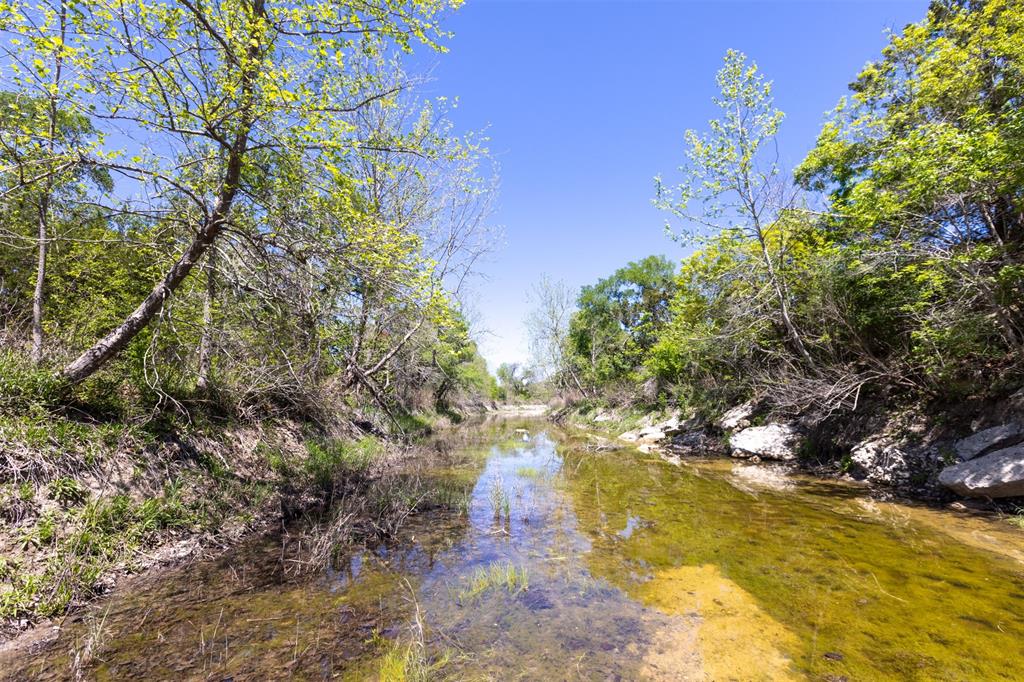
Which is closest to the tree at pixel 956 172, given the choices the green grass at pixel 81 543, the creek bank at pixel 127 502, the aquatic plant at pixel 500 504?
the aquatic plant at pixel 500 504

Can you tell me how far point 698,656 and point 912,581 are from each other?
3639mm

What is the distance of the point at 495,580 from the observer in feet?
17.9

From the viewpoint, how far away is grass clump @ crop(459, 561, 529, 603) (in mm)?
5145

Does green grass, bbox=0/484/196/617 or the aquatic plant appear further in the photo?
the aquatic plant

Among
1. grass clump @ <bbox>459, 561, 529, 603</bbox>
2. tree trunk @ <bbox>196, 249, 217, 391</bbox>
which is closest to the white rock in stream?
grass clump @ <bbox>459, 561, 529, 603</bbox>

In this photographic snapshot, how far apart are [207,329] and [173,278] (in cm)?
94

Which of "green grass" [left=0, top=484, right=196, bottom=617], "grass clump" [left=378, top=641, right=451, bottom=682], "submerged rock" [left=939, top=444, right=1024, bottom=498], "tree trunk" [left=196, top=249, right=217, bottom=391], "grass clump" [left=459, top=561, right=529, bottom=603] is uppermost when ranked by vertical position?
"tree trunk" [left=196, top=249, right=217, bottom=391]

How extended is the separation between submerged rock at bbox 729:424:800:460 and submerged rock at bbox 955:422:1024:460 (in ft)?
16.6

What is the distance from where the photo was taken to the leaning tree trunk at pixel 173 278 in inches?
247

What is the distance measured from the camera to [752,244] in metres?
16.6

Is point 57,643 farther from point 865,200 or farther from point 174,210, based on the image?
point 865,200

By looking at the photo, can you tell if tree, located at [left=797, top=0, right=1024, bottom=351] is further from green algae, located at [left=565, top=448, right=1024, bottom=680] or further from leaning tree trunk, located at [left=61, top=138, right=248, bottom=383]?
leaning tree trunk, located at [left=61, top=138, right=248, bottom=383]

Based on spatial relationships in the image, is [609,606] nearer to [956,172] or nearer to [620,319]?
[956,172]

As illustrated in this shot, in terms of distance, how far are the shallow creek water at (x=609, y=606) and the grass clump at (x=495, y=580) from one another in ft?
0.20
